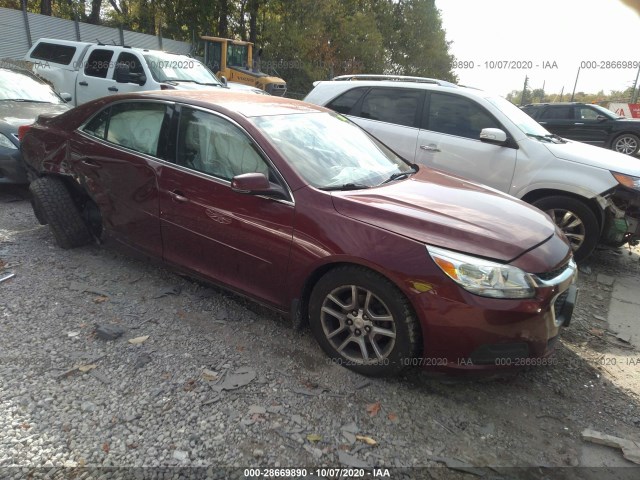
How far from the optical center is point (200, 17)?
2362cm

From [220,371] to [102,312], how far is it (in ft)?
3.78

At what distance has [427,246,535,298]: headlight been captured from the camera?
236 centimetres

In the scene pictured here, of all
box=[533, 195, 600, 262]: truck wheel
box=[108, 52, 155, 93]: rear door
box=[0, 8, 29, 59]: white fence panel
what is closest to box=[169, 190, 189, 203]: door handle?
box=[533, 195, 600, 262]: truck wheel

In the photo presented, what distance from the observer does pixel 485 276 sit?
2371 millimetres

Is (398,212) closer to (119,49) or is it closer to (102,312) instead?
(102,312)

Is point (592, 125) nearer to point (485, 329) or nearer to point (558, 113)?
point (558, 113)

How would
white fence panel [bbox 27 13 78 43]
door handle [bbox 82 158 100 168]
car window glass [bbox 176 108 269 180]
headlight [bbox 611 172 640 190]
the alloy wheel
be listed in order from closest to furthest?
1. the alloy wheel
2. car window glass [bbox 176 108 269 180]
3. door handle [bbox 82 158 100 168]
4. headlight [bbox 611 172 640 190]
5. white fence panel [bbox 27 13 78 43]

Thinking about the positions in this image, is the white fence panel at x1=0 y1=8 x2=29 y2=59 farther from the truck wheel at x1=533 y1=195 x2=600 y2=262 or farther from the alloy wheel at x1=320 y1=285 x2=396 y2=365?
the truck wheel at x1=533 y1=195 x2=600 y2=262

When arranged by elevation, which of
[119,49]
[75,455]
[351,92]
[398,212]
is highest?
[119,49]

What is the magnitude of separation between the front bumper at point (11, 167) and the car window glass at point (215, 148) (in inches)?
123

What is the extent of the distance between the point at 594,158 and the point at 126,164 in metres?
4.58

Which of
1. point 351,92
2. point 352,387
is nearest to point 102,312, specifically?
point 352,387

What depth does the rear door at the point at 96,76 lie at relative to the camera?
9.65m

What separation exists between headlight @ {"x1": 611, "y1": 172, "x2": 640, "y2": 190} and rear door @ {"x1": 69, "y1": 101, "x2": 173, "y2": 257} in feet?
14.0
